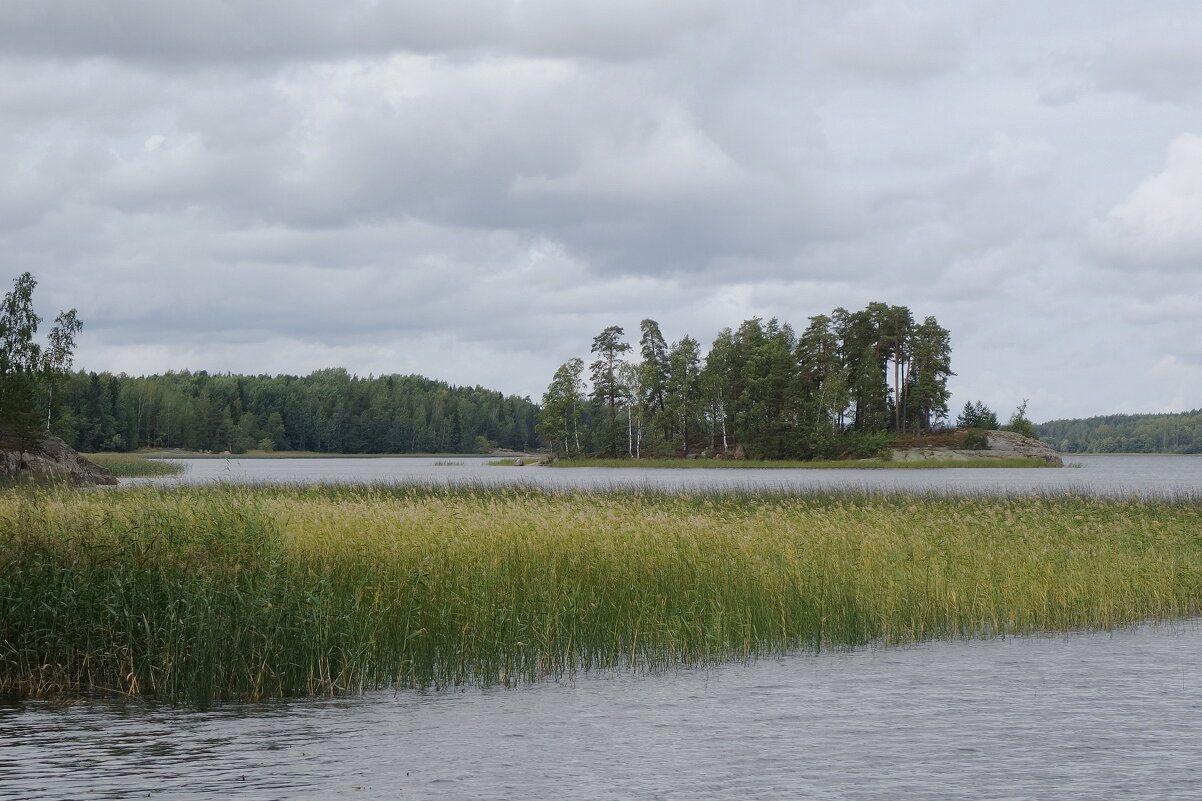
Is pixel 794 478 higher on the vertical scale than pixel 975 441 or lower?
lower

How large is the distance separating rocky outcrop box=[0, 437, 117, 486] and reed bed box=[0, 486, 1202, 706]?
108ft

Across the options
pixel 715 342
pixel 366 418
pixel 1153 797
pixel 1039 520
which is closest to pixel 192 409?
pixel 366 418

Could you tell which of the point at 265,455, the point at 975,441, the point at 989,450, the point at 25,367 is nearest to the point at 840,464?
the point at 975,441

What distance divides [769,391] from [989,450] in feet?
76.3

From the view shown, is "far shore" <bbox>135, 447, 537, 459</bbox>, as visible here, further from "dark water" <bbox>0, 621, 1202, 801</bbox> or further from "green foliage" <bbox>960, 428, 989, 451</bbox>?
"dark water" <bbox>0, 621, 1202, 801</bbox>

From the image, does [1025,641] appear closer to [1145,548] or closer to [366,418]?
[1145,548]

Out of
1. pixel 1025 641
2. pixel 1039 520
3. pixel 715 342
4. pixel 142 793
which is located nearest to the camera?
pixel 142 793

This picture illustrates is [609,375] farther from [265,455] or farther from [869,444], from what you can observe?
[265,455]

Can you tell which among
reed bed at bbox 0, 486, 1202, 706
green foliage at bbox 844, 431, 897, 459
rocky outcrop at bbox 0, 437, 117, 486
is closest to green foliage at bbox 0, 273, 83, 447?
rocky outcrop at bbox 0, 437, 117, 486

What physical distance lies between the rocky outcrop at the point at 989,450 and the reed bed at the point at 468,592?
8564 cm

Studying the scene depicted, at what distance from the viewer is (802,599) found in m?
15.4

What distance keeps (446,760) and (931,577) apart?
9994 millimetres

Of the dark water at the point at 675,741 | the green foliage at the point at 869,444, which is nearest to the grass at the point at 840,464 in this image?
the green foliage at the point at 869,444

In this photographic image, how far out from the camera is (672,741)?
10.1 metres
